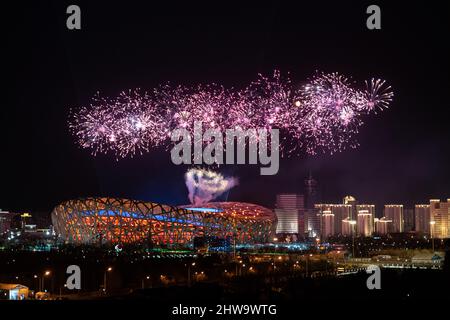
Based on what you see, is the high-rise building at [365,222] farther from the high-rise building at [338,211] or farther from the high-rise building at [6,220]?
the high-rise building at [6,220]

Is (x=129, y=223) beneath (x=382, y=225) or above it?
above

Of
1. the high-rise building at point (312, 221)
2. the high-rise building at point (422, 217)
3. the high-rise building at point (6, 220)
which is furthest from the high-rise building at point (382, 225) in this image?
the high-rise building at point (6, 220)

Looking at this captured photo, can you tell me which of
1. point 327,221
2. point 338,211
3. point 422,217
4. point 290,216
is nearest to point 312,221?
point 327,221

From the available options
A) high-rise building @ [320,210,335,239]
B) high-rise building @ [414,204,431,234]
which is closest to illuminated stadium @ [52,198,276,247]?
high-rise building @ [320,210,335,239]

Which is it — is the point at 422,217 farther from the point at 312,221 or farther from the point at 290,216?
the point at 290,216

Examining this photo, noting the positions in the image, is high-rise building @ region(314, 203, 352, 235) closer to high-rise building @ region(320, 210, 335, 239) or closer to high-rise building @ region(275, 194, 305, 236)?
high-rise building @ region(320, 210, 335, 239)
